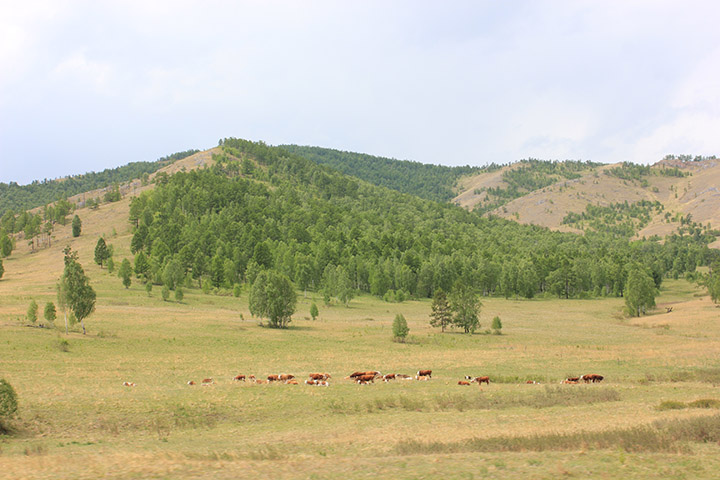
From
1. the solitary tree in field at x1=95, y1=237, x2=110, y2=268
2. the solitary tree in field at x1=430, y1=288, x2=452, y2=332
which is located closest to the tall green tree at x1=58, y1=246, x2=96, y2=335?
the solitary tree in field at x1=430, y1=288, x2=452, y2=332

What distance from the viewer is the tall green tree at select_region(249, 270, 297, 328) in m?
77.8

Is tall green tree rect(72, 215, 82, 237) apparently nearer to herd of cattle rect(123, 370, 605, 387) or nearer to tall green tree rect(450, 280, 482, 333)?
tall green tree rect(450, 280, 482, 333)

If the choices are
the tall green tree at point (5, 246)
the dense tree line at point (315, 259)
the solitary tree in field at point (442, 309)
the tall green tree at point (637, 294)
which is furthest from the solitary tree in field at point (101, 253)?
the tall green tree at point (637, 294)

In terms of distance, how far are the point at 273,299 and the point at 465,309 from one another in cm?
3057

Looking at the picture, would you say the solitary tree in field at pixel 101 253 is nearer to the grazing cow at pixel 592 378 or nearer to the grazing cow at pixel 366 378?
the grazing cow at pixel 366 378

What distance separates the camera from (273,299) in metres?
78.0

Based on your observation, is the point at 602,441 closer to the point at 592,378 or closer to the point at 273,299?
the point at 592,378

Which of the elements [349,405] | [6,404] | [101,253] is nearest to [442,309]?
[349,405]

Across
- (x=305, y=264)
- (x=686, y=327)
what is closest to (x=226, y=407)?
(x=686, y=327)

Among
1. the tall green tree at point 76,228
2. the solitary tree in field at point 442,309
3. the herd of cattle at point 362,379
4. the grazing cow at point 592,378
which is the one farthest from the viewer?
the tall green tree at point 76,228

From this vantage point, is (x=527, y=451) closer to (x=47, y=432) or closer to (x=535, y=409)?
(x=535, y=409)

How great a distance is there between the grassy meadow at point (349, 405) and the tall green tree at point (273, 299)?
4.43 metres

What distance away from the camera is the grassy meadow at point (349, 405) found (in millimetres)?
18422

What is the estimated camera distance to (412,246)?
18962cm
